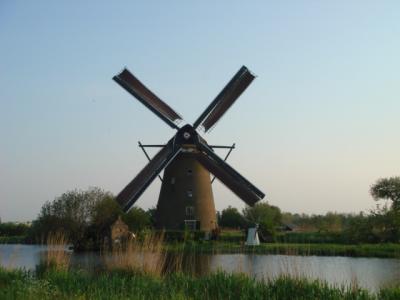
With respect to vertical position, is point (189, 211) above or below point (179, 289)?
above

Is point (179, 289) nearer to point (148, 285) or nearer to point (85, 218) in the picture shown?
point (148, 285)

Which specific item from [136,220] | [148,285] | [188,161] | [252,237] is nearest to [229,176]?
[188,161]

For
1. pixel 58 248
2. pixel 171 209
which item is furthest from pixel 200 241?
Result: pixel 58 248

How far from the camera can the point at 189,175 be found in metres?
29.2

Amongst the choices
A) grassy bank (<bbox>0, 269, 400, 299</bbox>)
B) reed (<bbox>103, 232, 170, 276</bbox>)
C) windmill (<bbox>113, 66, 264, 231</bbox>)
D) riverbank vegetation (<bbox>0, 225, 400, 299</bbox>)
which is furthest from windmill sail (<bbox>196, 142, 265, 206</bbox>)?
grassy bank (<bbox>0, 269, 400, 299</bbox>)

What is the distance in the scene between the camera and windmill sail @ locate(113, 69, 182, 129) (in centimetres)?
2877

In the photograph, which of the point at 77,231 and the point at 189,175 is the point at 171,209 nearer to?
the point at 189,175

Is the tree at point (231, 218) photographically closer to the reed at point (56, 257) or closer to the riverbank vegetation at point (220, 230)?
the riverbank vegetation at point (220, 230)

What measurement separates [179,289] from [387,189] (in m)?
24.8

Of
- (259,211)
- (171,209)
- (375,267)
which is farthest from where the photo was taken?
(259,211)

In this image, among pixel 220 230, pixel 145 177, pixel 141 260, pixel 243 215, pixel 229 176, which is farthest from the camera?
pixel 243 215

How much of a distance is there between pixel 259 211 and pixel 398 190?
17.3m

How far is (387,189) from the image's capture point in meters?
31.5

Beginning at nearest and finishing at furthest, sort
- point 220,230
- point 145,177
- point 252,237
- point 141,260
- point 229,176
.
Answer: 1. point 141,260
2. point 252,237
3. point 145,177
4. point 229,176
5. point 220,230
